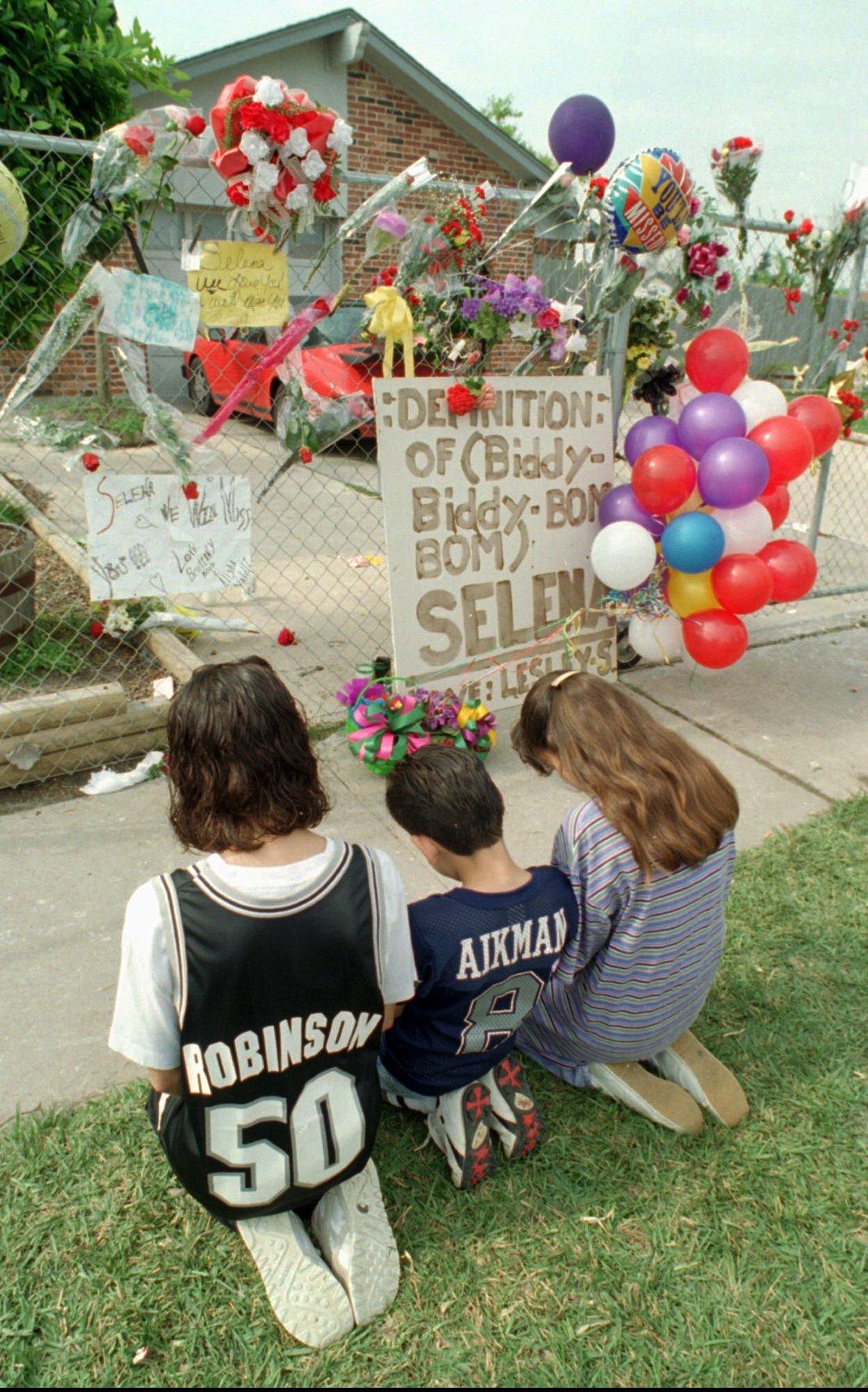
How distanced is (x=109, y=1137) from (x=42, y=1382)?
0.49m

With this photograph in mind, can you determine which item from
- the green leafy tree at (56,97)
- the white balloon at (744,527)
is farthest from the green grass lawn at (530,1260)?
the green leafy tree at (56,97)

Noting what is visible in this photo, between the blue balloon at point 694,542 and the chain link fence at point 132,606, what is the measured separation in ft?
3.00

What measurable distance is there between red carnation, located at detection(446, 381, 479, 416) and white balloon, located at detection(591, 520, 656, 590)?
2.33 ft

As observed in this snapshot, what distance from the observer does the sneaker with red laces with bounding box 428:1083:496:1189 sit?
185cm

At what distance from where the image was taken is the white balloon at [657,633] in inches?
149

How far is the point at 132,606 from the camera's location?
14.4 ft

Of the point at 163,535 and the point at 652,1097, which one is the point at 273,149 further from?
the point at 652,1097

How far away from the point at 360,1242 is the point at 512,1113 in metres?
0.41

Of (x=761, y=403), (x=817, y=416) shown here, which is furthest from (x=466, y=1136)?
(x=817, y=416)

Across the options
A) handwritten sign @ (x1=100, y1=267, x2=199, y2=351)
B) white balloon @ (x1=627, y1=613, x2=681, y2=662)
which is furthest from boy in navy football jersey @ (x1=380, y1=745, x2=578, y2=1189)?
white balloon @ (x1=627, y1=613, x2=681, y2=662)

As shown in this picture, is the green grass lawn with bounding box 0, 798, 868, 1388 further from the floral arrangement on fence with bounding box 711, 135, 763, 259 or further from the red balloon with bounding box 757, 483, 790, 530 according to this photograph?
the floral arrangement on fence with bounding box 711, 135, 763, 259

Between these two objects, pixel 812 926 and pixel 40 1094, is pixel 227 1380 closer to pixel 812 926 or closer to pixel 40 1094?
pixel 40 1094

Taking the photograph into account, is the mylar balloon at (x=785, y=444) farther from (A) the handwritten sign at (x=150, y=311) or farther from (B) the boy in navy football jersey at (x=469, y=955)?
(B) the boy in navy football jersey at (x=469, y=955)

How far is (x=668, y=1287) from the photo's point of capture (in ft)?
5.50
